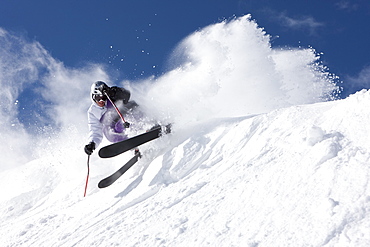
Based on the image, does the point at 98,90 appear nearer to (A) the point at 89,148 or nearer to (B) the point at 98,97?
(B) the point at 98,97

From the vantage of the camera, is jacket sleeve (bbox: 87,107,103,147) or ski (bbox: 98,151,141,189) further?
jacket sleeve (bbox: 87,107,103,147)

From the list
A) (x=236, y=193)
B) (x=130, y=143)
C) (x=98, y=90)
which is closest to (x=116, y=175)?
(x=130, y=143)

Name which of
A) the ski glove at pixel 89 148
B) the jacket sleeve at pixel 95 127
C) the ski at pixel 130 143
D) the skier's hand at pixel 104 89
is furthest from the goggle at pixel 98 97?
the ski at pixel 130 143

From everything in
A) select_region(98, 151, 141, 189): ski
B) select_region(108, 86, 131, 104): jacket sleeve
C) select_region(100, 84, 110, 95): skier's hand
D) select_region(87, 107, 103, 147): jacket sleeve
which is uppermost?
select_region(100, 84, 110, 95): skier's hand

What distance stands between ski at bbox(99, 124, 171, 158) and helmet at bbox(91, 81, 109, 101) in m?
1.20

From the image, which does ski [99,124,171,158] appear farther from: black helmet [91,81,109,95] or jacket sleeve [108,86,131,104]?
black helmet [91,81,109,95]

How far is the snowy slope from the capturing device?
112 inches

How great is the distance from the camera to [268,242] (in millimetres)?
2744

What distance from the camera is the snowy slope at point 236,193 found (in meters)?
2.85

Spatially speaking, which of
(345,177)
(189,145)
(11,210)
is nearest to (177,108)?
(189,145)

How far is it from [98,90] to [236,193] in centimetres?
394

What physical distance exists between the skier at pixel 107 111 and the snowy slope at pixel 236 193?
0.85 meters

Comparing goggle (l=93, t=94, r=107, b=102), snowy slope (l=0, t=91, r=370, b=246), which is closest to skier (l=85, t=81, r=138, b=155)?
goggle (l=93, t=94, r=107, b=102)

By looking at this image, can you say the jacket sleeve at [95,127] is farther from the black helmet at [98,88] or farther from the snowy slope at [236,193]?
the snowy slope at [236,193]
